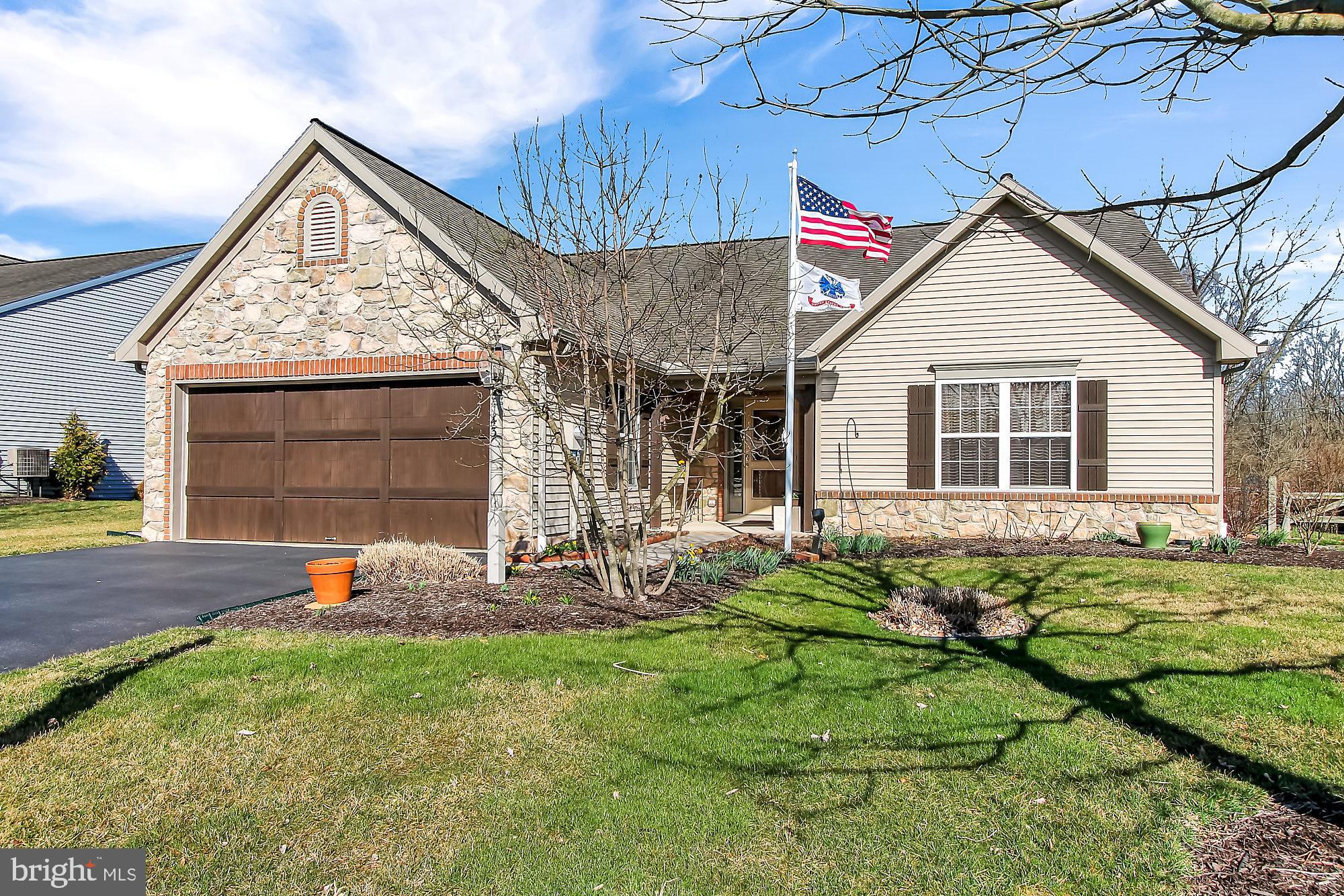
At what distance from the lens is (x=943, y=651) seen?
6.07m

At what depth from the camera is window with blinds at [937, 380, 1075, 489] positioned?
474 inches

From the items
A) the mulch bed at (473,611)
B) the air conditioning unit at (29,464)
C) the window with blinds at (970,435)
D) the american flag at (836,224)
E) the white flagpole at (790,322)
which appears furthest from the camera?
the air conditioning unit at (29,464)

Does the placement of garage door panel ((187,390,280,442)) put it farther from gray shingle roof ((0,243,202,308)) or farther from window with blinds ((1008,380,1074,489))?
gray shingle roof ((0,243,202,308))

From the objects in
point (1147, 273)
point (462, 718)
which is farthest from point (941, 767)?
point (1147, 273)

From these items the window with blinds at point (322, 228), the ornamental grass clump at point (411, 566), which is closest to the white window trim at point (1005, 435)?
the ornamental grass clump at point (411, 566)

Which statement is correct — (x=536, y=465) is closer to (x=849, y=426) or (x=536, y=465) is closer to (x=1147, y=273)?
(x=849, y=426)

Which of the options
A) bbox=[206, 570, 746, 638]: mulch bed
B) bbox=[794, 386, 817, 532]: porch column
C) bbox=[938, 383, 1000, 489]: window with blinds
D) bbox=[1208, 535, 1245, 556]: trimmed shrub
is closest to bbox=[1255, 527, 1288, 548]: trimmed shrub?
bbox=[1208, 535, 1245, 556]: trimmed shrub

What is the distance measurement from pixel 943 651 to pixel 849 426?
733 centimetres

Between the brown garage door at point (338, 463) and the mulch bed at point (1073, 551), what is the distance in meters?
3.79

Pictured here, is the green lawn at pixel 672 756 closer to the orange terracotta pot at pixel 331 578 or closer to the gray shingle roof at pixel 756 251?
the orange terracotta pot at pixel 331 578

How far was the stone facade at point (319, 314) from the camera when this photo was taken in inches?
398

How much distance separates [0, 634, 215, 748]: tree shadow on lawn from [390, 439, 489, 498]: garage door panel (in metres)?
4.77

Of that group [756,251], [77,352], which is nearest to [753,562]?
[756,251]

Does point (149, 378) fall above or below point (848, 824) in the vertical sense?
above
